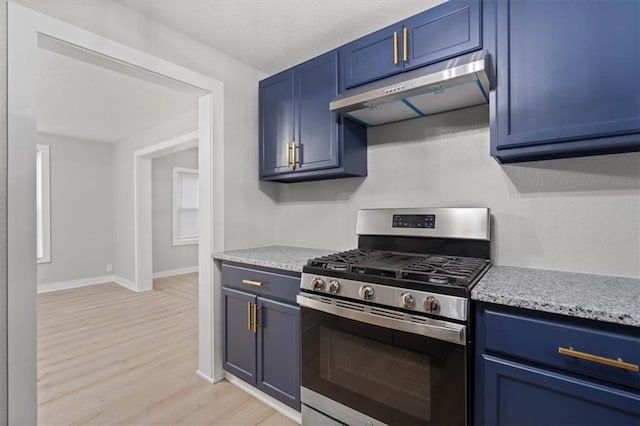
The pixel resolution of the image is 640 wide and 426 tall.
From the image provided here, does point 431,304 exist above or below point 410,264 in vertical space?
below

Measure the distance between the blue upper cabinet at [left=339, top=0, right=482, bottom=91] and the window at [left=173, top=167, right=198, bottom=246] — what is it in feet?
16.4

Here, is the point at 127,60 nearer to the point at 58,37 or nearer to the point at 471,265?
the point at 58,37

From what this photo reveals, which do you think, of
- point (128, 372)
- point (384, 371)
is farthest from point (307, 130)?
point (128, 372)

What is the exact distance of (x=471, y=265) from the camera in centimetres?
157

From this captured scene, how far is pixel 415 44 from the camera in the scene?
1.71 m

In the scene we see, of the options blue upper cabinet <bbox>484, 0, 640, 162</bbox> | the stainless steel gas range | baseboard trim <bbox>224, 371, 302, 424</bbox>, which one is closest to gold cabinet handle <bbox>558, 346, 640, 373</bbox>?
the stainless steel gas range

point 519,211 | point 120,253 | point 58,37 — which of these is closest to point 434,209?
point 519,211

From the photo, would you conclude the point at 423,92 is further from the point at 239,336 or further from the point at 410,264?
the point at 239,336

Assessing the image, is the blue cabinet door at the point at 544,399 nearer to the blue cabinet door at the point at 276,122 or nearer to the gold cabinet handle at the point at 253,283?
the gold cabinet handle at the point at 253,283

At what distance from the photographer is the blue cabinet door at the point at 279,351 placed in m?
1.85

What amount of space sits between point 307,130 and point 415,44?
2.86 feet

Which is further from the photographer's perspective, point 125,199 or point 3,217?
point 125,199

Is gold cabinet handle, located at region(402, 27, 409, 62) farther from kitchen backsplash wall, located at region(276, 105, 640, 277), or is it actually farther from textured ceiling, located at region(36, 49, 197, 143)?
textured ceiling, located at region(36, 49, 197, 143)

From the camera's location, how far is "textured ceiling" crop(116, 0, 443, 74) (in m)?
1.84
